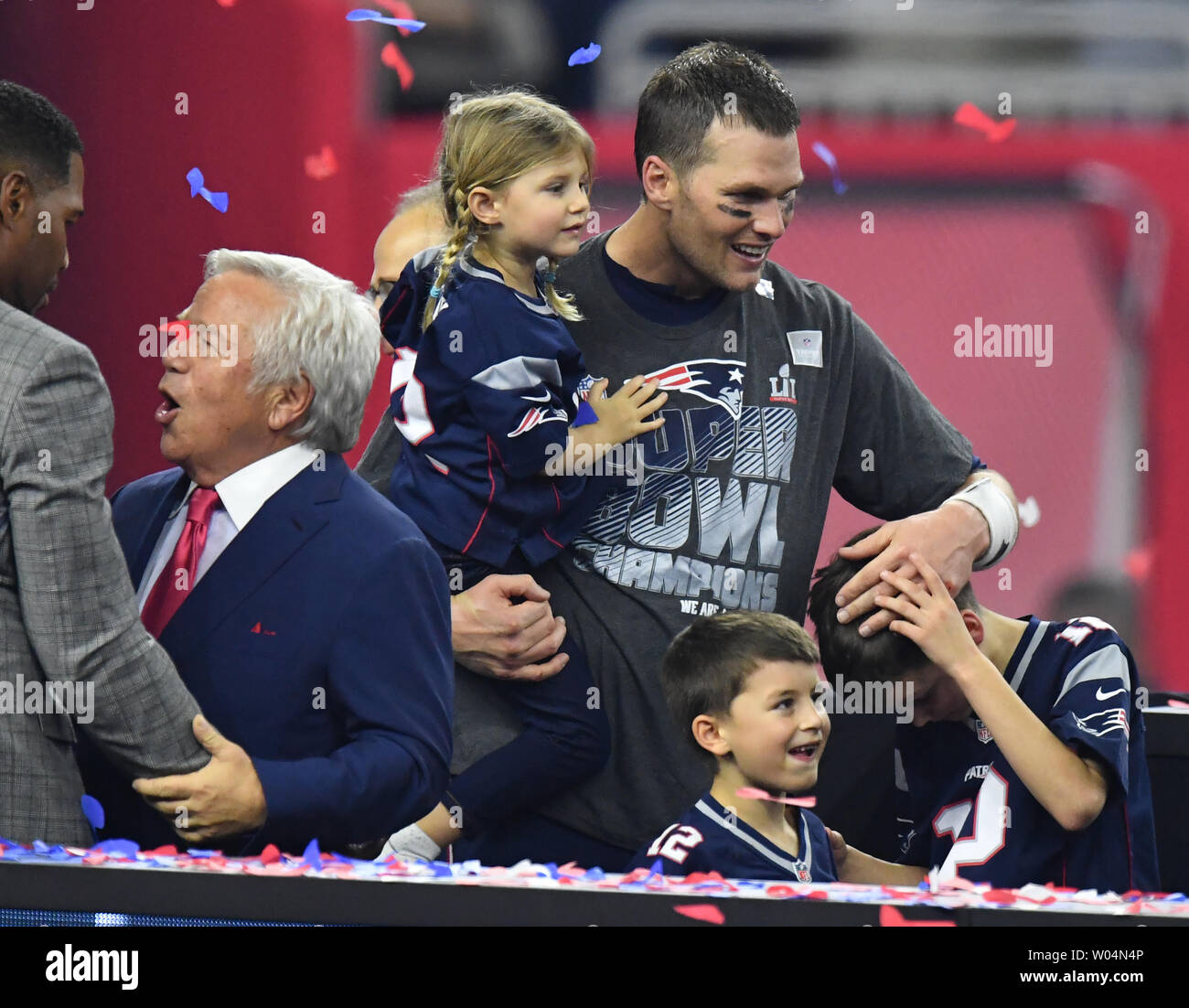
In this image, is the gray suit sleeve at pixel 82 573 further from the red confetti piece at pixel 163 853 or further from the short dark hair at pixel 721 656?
the short dark hair at pixel 721 656

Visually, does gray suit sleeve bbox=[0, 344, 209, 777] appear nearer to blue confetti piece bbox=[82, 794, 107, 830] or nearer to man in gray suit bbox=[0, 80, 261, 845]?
man in gray suit bbox=[0, 80, 261, 845]

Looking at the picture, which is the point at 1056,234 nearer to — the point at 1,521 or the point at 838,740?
the point at 838,740

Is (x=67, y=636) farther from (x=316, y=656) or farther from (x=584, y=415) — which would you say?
(x=584, y=415)

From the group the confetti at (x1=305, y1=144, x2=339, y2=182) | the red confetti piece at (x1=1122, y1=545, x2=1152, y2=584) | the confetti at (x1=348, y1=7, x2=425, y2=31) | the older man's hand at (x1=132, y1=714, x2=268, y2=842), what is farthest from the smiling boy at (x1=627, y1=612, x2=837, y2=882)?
the red confetti piece at (x1=1122, y1=545, x2=1152, y2=584)

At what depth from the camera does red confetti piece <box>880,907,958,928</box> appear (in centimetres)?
145

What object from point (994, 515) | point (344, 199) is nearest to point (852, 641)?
point (994, 515)

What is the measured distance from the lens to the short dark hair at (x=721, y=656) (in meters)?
1.98

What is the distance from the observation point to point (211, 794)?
1603 mm

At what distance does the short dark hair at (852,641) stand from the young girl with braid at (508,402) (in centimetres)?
31

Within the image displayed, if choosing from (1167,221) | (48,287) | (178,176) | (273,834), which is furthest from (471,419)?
(1167,221)

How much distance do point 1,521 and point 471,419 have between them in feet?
2.56

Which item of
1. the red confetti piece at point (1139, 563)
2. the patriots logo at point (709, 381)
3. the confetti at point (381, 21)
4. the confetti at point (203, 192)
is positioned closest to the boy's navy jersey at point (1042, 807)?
the patriots logo at point (709, 381)

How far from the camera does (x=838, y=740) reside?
96.5 inches
